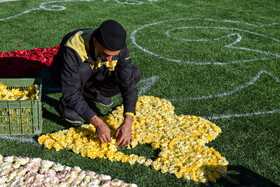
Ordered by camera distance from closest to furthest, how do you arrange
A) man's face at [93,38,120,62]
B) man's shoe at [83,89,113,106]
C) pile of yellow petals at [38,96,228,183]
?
man's face at [93,38,120,62], pile of yellow petals at [38,96,228,183], man's shoe at [83,89,113,106]

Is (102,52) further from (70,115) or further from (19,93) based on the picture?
(19,93)

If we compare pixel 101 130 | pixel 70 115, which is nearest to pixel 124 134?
pixel 101 130

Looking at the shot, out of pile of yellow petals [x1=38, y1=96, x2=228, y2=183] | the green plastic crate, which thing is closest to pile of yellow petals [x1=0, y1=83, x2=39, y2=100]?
the green plastic crate

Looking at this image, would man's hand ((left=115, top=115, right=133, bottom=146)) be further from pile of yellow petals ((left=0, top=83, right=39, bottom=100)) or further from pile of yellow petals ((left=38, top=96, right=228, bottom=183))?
pile of yellow petals ((left=0, top=83, right=39, bottom=100))

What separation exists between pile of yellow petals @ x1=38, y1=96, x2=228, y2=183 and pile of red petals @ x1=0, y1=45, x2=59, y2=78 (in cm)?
189

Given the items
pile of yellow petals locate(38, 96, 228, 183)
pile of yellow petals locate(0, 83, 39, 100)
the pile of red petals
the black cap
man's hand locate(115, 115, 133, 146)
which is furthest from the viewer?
the pile of red petals

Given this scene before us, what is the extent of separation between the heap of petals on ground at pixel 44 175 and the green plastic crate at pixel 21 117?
1.67 ft

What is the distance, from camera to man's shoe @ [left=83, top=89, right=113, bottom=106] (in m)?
4.83

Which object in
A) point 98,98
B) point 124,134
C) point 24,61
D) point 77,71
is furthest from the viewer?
point 24,61

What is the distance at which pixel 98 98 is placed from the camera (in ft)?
15.8

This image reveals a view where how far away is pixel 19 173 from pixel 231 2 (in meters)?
9.56

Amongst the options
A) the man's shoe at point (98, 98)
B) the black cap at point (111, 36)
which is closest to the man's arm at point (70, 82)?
the black cap at point (111, 36)

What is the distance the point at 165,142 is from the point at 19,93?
210cm

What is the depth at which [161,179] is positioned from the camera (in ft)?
11.4
